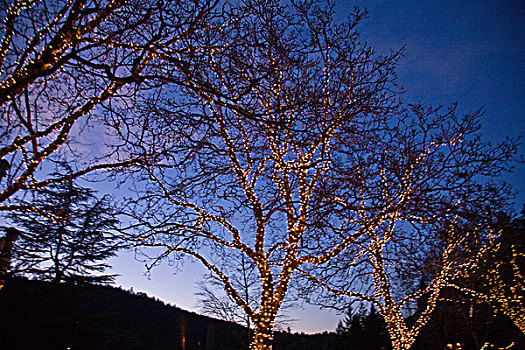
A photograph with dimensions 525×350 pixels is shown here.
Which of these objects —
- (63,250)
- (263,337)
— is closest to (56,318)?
(63,250)

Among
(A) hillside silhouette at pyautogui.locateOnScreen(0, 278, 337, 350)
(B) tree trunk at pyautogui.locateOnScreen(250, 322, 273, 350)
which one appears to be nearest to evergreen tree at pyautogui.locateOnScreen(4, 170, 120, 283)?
(A) hillside silhouette at pyautogui.locateOnScreen(0, 278, 337, 350)

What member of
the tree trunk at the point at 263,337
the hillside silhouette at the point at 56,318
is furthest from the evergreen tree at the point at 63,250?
the tree trunk at the point at 263,337

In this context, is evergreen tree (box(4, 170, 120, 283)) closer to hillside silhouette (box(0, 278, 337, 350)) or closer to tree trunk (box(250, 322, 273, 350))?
hillside silhouette (box(0, 278, 337, 350))

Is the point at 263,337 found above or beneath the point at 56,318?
beneath

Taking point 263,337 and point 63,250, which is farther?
point 63,250

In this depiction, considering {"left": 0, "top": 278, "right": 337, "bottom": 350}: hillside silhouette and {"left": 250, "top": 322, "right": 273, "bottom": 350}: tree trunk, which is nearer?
{"left": 250, "top": 322, "right": 273, "bottom": 350}: tree trunk

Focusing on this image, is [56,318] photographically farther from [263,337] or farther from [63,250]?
[263,337]

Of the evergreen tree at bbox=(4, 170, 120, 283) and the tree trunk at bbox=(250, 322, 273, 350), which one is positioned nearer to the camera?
the tree trunk at bbox=(250, 322, 273, 350)

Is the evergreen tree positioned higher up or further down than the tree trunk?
higher up

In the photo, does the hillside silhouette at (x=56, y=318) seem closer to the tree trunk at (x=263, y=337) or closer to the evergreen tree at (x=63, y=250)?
the evergreen tree at (x=63, y=250)

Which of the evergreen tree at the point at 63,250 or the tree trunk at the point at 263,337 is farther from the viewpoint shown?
the evergreen tree at the point at 63,250

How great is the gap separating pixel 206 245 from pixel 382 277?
431 centimetres

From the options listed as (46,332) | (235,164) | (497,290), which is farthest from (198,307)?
(497,290)

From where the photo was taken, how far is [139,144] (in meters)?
3.94
